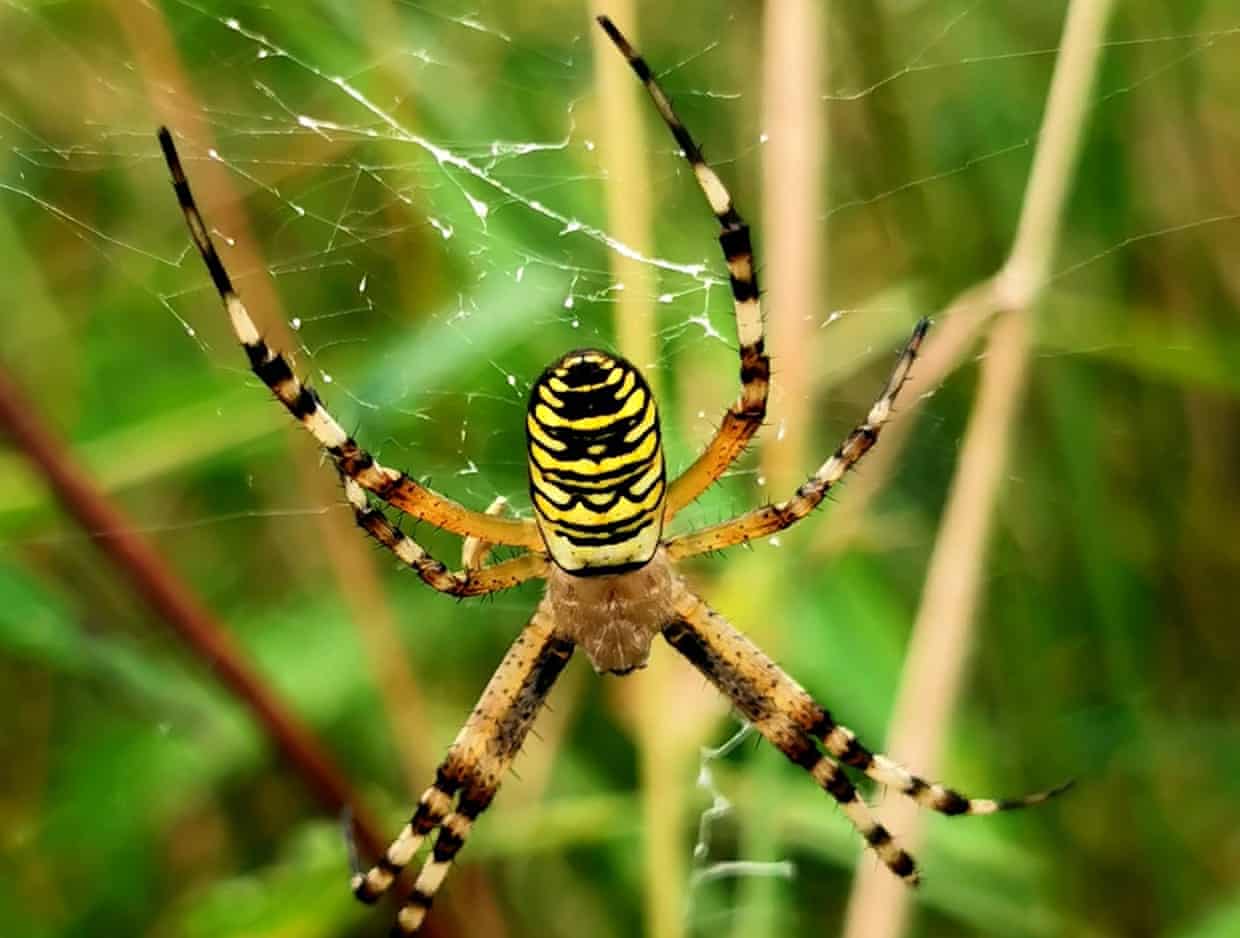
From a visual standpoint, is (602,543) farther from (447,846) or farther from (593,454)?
(447,846)

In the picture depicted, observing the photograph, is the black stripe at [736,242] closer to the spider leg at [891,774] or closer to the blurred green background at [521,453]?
the blurred green background at [521,453]

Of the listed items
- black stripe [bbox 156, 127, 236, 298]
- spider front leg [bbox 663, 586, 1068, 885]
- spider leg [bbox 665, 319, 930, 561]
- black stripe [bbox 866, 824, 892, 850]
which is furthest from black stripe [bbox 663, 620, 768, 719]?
black stripe [bbox 156, 127, 236, 298]

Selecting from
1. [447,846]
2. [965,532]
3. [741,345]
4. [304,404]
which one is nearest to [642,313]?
[741,345]

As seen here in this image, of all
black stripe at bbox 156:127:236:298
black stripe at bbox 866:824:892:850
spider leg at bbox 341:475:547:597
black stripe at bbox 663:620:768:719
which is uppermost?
black stripe at bbox 156:127:236:298

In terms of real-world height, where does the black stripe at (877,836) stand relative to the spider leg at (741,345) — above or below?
below

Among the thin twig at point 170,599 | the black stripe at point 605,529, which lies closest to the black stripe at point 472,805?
the thin twig at point 170,599

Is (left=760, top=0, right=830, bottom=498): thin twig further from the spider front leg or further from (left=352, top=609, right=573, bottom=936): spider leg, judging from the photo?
(left=352, top=609, right=573, bottom=936): spider leg
